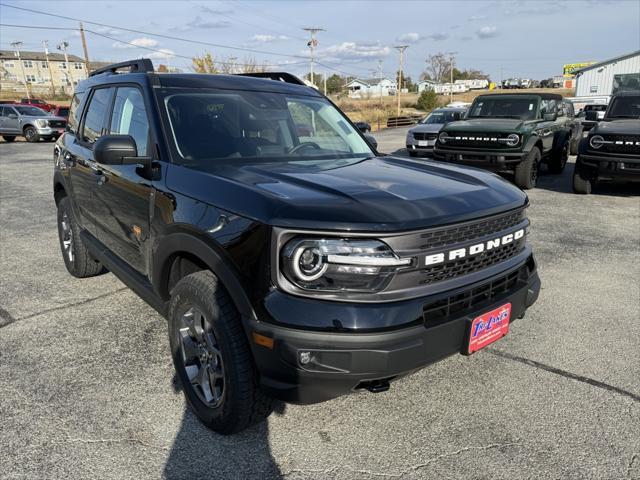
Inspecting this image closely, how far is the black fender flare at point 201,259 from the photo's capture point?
222cm

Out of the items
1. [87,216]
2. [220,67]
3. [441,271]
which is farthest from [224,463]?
[220,67]

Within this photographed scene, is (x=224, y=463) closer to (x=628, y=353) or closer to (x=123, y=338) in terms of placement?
(x=123, y=338)

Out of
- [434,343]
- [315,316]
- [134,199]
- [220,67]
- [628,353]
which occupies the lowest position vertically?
[628,353]

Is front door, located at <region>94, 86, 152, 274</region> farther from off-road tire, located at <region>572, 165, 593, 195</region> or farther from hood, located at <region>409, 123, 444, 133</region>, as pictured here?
hood, located at <region>409, 123, 444, 133</region>

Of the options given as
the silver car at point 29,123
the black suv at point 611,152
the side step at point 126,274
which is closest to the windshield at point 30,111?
the silver car at point 29,123

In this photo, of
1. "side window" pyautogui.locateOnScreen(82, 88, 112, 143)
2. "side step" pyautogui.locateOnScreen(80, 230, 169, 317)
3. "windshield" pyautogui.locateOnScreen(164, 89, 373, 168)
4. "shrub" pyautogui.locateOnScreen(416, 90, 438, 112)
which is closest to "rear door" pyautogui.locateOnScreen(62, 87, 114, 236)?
"side window" pyautogui.locateOnScreen(82, 88, 112, 143)

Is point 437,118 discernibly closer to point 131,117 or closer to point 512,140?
point 512,140

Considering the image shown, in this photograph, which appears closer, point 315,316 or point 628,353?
point 315,316

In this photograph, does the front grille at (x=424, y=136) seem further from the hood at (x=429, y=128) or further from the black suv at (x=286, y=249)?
the black suv at (x=286, y=249)

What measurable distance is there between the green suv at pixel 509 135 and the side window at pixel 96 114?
7.41 m

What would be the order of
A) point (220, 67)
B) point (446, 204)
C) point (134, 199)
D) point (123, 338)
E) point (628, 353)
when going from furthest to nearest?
point (220, 67), point (123, 338), point (628, 353), point (134, 199), point (446, 204)

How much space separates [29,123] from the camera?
72.5 ft

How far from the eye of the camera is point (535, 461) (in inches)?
94.3

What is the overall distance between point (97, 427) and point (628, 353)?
3.43 metres
